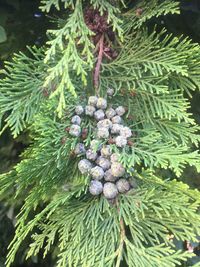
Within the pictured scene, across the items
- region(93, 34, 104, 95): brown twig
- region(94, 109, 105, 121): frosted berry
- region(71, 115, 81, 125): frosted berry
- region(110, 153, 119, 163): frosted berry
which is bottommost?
region(110, 153, 119, 163): frosted berry

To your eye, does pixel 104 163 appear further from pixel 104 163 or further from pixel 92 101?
pixel 92 101

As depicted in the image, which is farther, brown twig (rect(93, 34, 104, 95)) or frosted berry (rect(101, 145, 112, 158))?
brown twig (rect(93, 34, 104, 95))

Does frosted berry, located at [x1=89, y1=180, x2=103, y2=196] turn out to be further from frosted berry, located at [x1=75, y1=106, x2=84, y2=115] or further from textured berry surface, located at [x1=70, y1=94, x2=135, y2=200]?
frosted berry, located at [x1=75, y1=106, x2=84, y2=115]

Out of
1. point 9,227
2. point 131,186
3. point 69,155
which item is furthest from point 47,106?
point 9,227

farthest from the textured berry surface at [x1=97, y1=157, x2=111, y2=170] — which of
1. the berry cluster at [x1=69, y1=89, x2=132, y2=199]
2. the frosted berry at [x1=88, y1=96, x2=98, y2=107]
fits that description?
the frosted berry at [x1=88, y1=96, x2=98, y2=107]

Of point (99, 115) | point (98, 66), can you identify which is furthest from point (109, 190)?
point (98, 66)

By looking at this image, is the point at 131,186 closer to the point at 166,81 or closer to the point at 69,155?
the point at 69,155

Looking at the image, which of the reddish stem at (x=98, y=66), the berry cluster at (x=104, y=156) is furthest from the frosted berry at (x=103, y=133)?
the reddish stem at (x=98, y=66)
